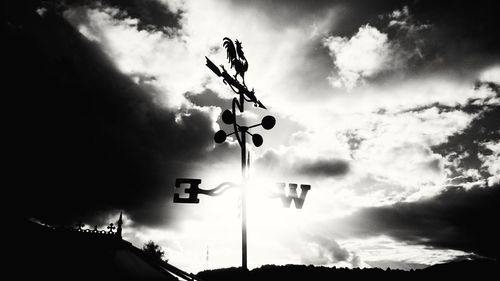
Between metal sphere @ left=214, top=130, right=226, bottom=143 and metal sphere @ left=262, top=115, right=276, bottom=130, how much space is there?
41.4 inches

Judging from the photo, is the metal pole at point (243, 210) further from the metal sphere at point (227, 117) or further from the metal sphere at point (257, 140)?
the metal sphere at point (257, 140)

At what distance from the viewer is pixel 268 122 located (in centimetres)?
802

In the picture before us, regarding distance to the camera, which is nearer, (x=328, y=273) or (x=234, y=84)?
(x=234, y=84)

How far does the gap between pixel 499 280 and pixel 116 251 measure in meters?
86.2

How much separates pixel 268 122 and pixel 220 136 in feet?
4.25

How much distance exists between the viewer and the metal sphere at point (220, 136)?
7.59 meters

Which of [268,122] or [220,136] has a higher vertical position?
[268,122]

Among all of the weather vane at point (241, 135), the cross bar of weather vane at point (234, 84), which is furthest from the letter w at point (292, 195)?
the cross bar of weather vane at point (234, 84)

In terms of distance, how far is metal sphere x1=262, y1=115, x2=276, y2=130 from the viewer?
7971 mm

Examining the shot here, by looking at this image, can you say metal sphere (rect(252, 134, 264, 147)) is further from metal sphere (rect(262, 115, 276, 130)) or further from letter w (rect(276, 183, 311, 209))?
letter w (rect(276, 183, 311, 209))

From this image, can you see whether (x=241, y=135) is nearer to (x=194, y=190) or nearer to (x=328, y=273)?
(x=194, y=190)

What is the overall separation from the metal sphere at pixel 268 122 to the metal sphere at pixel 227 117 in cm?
101

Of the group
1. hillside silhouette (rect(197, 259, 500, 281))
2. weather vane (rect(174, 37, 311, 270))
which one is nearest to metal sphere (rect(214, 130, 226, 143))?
weather vane (rect(174, 37, 311, 270))

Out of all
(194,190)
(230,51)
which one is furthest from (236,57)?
(194,190)
